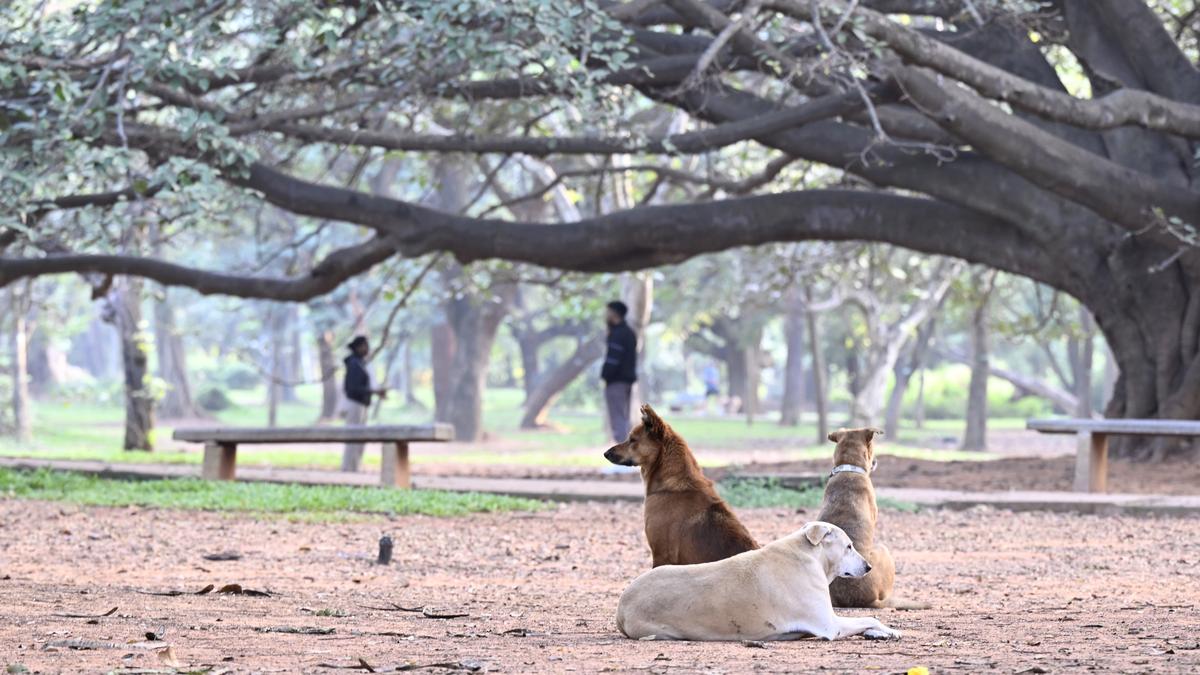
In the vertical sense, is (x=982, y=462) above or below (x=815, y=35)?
below

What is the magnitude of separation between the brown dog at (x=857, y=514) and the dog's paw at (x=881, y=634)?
3.04ft

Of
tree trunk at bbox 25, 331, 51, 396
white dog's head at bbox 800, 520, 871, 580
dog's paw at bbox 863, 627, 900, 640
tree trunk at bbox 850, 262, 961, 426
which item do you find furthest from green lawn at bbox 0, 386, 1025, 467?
dog's paw at bbox 863, 627, 900, 640

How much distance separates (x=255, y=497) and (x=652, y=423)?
7043 mm

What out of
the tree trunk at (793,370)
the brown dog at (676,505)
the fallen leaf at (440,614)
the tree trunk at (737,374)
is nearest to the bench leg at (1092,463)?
the brown dog at (676,505)

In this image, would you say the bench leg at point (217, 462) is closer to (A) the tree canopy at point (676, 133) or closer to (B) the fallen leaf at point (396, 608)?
(A) the tree canopy at point (676, 133)

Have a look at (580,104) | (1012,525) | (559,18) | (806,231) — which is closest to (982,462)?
(806,231)

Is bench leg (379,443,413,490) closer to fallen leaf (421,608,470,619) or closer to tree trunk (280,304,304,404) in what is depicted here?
fallen leaf (421,608,470,619)

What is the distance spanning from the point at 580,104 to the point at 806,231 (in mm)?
3380

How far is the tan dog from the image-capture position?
20.3 ft

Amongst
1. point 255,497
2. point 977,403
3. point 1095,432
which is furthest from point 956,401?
point 255,497

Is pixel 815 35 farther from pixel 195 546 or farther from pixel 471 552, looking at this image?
pixel 195 546

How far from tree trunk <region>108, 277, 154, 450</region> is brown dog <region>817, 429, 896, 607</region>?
1756cm

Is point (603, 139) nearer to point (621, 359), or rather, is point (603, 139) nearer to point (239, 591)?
point (621, 359)

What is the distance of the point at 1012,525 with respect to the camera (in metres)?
12.5
